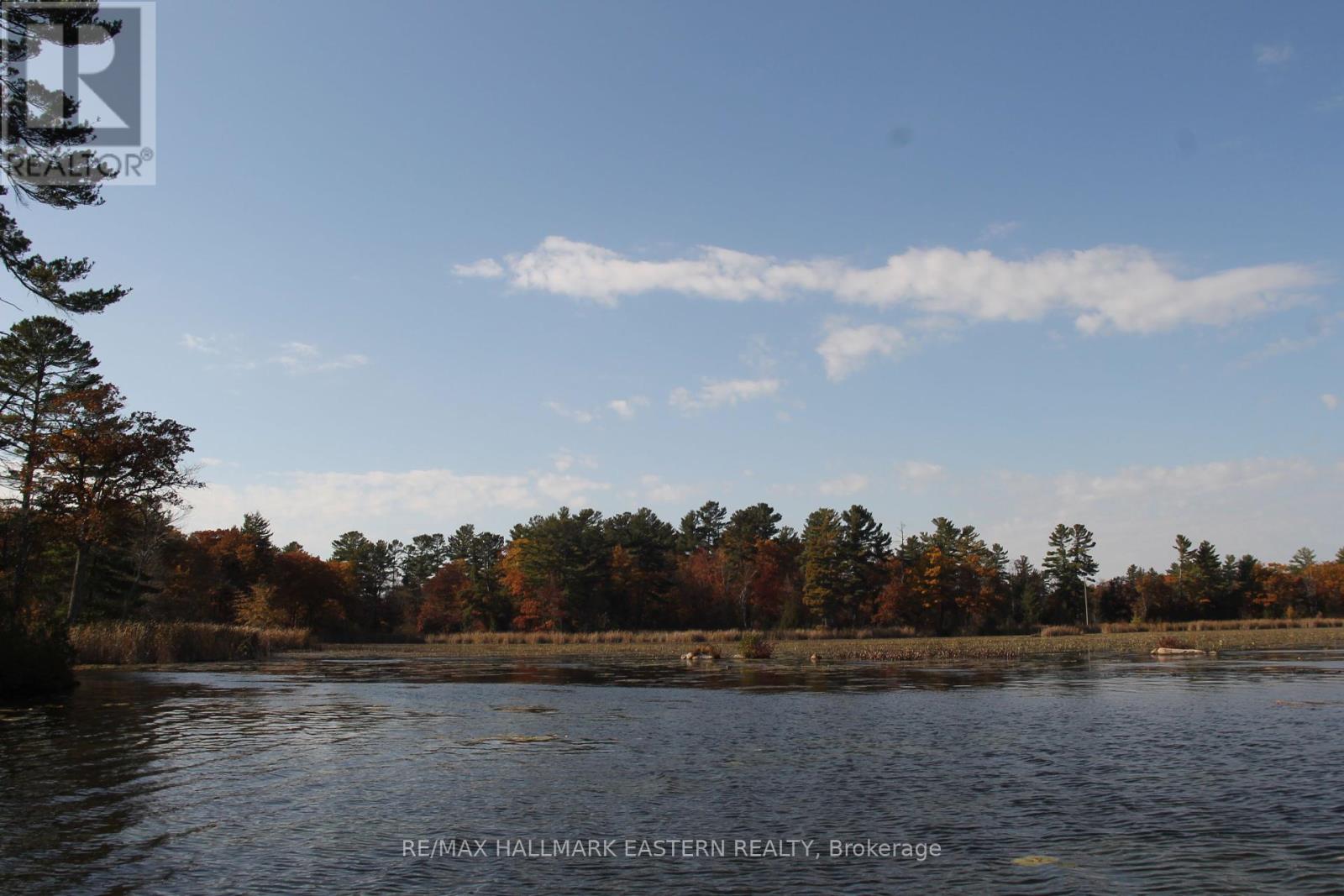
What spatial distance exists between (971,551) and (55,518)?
112m

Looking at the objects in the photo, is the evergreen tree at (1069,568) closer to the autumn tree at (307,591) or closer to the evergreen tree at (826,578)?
the evergreen tree at (826,578)

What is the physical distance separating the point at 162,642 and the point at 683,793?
48555mm

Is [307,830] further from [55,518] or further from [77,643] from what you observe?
[55,518]

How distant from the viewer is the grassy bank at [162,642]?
4694 centimetres

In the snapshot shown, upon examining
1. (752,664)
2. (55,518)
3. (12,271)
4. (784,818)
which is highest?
(12,271)

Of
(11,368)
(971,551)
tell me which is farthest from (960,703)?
(971,551)

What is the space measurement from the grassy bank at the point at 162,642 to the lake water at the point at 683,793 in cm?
2190

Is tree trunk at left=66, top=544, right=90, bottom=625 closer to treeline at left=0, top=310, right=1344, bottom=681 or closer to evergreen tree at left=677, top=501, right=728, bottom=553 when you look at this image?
treeline at left=0, top=310, right=1344, bottom=681

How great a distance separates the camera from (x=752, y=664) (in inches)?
1932

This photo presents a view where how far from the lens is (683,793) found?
1437cm

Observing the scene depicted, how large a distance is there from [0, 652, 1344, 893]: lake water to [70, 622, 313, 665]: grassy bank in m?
21.9

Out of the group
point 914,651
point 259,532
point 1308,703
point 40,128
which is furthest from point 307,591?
point 1308,703

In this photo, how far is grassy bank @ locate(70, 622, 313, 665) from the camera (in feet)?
154

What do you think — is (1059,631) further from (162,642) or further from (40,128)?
(40,128)
